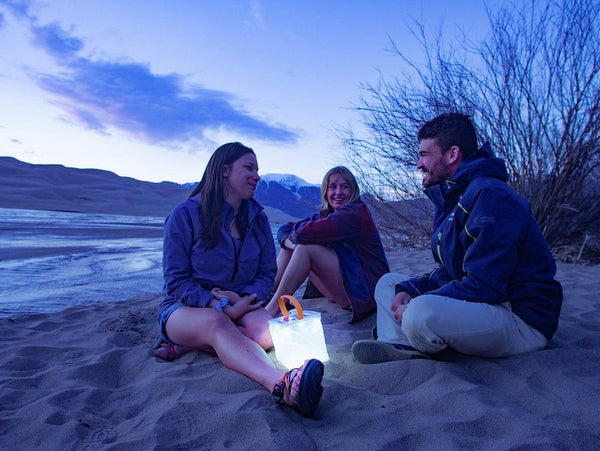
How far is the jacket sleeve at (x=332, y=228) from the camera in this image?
3.24 m

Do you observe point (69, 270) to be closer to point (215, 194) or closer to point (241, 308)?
point (215, 194)

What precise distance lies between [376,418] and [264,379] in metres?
0.53

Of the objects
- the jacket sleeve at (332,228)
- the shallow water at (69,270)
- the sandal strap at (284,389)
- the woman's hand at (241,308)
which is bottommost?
the shallow water at (69,270)

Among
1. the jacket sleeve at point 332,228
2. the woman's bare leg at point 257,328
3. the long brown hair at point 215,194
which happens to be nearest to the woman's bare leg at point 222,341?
the woman's bare leg at point 257,328

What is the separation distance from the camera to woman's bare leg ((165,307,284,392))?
1990 mm

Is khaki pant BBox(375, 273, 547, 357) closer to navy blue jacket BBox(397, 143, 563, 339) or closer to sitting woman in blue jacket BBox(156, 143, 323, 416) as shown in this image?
navy blue jacket BBox(397, 143, 563, 339)

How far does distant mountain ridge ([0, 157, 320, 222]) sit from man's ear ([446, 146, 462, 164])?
16541 millimetres

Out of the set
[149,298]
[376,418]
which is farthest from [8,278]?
[376,418]

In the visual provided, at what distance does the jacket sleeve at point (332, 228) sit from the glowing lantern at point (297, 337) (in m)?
1.03

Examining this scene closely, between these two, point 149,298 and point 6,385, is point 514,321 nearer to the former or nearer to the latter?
point 6,385

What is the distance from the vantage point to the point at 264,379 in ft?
6.33

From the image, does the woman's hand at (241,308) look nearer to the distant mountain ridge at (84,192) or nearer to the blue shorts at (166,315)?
the blue shorts at (166,315)

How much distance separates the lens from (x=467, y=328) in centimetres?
203

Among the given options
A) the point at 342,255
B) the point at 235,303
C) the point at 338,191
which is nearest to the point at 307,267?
the point at 342,255
